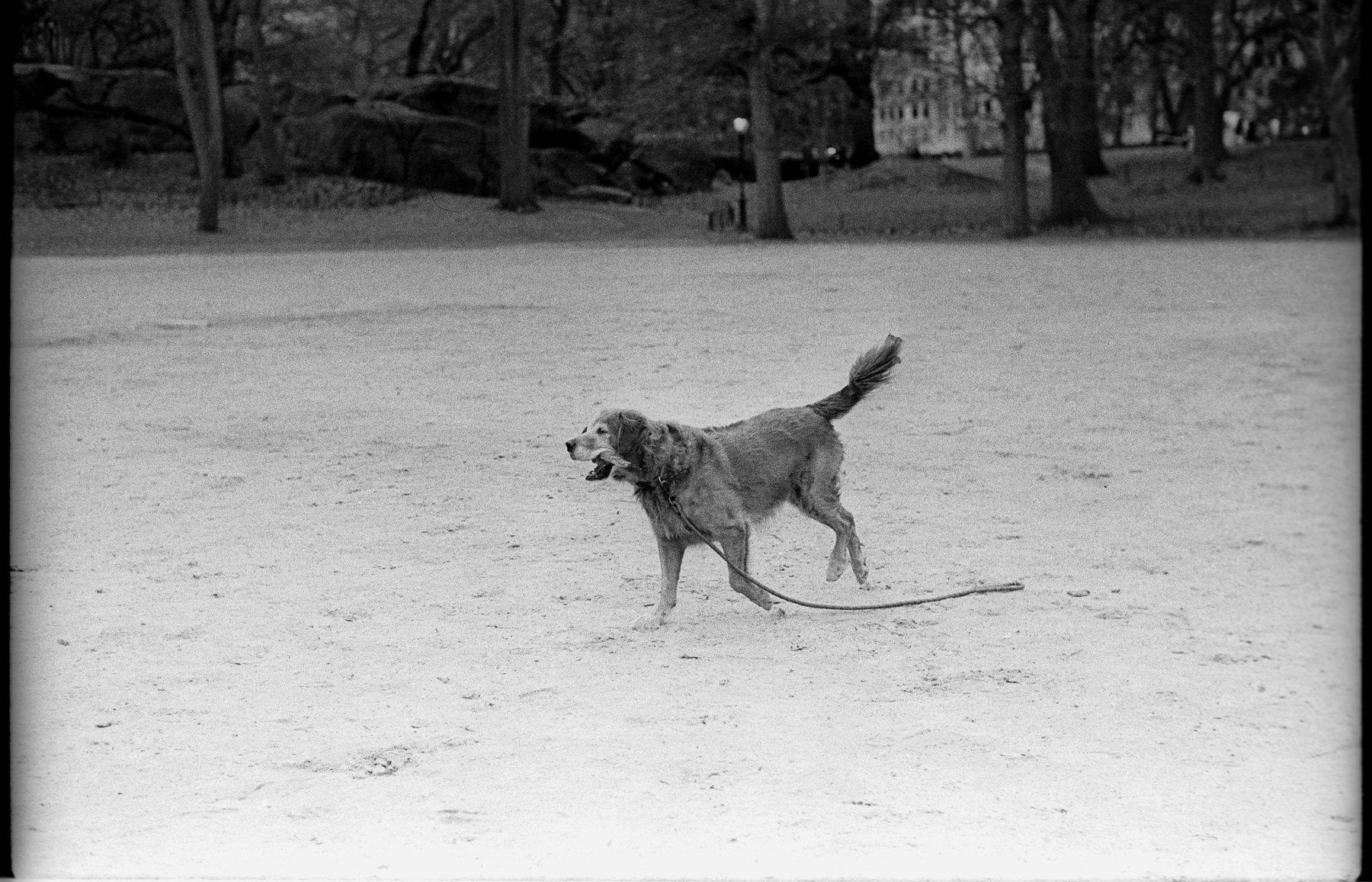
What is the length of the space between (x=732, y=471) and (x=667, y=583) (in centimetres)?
59

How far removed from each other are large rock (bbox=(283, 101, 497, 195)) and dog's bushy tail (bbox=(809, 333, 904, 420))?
1758 inches

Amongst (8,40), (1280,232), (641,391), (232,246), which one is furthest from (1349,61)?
(8,40)

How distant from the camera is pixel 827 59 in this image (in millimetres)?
43969

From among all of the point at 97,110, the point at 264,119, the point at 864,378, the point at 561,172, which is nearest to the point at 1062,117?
the point at 561,172

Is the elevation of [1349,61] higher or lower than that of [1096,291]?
higher

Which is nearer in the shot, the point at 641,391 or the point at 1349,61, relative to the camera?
the point at 641,391

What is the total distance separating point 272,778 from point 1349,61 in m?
28.8

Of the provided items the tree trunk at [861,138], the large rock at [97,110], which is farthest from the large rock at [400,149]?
the tree trunk at [861,138]

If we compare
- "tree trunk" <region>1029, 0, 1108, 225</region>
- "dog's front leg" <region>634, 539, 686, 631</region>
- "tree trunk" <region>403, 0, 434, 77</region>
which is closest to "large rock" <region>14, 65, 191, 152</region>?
"tree trunk" <region>403, 0, 434, 77</region>

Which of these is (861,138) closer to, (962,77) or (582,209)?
(582,209)

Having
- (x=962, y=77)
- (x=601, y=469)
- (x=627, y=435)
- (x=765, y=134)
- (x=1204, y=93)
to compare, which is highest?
(x=962, y=77)

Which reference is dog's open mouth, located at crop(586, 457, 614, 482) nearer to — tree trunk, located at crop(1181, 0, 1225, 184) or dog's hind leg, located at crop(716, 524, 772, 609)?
dog's hind leg, located at crop(716, 524, 772, 609)

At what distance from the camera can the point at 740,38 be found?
41812mm

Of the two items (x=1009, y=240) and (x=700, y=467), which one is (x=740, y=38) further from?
(x=700, y=467)
